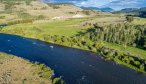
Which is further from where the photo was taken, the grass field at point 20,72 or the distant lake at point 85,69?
the distant lake at point 85,69

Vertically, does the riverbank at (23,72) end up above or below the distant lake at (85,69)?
above

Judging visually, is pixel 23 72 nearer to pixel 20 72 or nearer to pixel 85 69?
pixel 20 72

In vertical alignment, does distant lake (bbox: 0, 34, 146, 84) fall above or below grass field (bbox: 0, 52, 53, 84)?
below

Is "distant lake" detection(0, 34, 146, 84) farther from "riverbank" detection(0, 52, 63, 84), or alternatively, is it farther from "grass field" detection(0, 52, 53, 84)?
"grass field" detection(0, 52, 53, 84)

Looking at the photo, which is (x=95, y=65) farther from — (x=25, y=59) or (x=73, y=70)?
(x=25, y=59)

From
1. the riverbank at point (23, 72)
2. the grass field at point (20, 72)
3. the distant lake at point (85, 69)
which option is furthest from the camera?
the distant lake at point (85, 69)

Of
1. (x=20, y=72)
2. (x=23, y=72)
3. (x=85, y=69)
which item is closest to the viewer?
(x=23, y=72)

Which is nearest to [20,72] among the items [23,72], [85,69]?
[23,72]

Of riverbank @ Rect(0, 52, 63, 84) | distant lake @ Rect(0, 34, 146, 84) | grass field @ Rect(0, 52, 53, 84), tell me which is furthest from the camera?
distant lake @ Rect(0, 34, 146, 84)

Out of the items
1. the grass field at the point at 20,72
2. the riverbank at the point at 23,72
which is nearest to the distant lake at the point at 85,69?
the riverbank at the point at 23,72

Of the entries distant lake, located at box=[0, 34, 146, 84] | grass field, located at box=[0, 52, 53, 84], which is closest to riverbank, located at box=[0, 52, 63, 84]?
grass field, located at box=[0, 52, 53, 84]

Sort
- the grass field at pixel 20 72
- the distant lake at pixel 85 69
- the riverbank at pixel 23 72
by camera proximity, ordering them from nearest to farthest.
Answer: the grass field at pixel 20 72
the riverbank at pixel 23 72
the distant lake at pixel 85 69

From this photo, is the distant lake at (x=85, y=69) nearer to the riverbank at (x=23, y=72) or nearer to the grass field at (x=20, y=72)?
the riverbank at (x=23, y=72)
